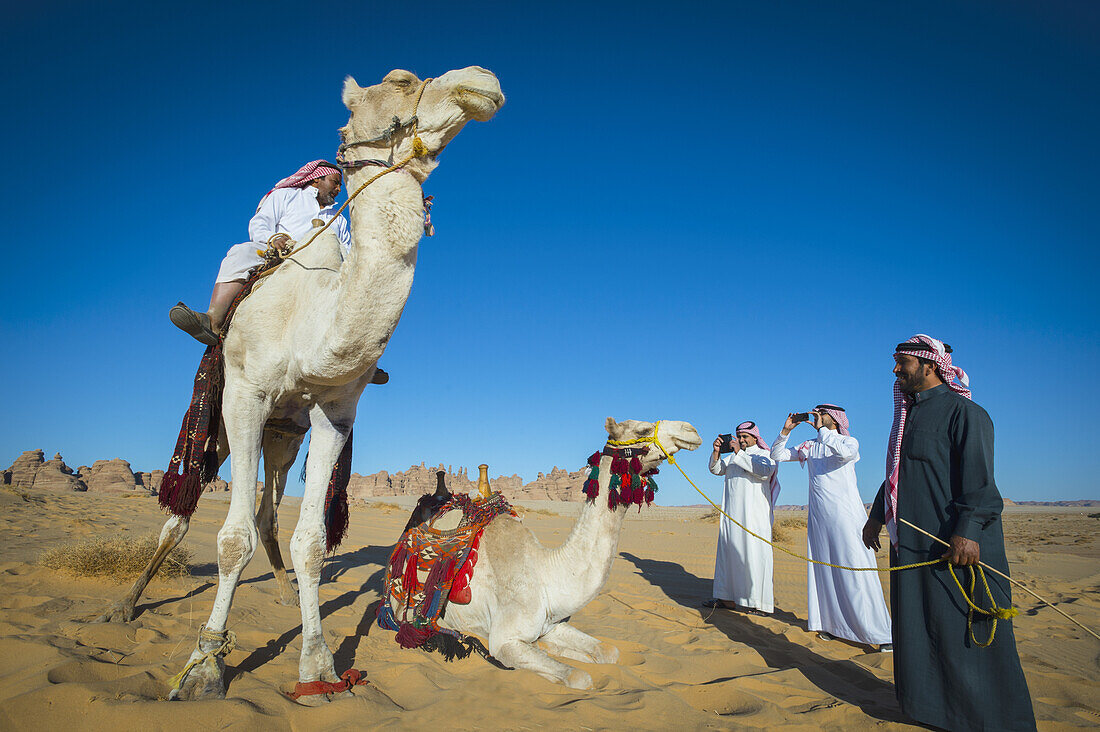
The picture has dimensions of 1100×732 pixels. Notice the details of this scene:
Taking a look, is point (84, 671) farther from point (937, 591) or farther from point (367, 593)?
point (937, 591)

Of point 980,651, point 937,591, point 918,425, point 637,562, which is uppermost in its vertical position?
point 918,425

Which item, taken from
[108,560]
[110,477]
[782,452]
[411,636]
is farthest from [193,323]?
[110,477]

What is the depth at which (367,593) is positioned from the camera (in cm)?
659

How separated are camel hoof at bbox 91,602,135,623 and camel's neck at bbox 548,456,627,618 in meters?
3.28

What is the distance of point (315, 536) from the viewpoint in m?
3.71

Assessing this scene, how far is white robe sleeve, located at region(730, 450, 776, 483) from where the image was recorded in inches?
296

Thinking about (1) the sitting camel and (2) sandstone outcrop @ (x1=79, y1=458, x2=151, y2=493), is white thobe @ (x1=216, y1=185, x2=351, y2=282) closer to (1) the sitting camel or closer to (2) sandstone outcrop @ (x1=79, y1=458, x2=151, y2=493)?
(1) the sitting camel

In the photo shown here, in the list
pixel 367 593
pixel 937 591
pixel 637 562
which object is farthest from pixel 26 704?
pixel 637 562

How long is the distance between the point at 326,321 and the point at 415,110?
126 centimetres

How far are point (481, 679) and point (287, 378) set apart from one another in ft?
7.41

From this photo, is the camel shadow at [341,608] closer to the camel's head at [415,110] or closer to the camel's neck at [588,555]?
the camel's neck at [588,555]

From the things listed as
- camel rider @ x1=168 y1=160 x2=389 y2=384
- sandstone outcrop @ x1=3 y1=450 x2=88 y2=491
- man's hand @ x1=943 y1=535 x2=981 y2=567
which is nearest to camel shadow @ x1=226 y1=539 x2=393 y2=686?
camel rider @ x1=168 y1=160 x2=389 y2=384

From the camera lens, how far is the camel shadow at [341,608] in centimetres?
384

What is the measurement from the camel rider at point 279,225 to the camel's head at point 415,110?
45.6 inches
